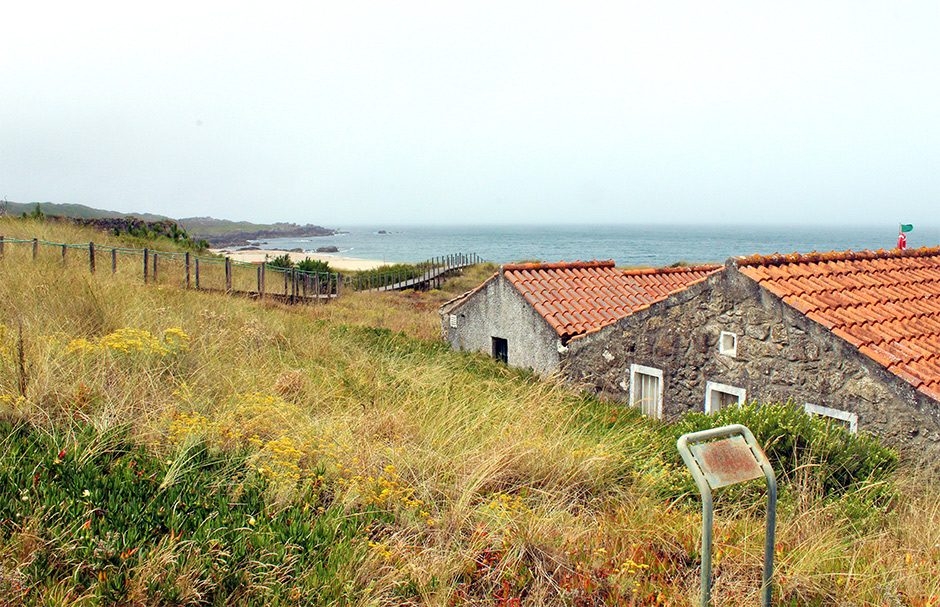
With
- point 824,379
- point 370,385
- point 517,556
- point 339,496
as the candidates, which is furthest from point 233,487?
point 824,379

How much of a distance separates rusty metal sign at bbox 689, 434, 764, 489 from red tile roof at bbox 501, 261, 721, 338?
31.2ft

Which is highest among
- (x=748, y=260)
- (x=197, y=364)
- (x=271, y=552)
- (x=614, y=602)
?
(x=748, y=260)

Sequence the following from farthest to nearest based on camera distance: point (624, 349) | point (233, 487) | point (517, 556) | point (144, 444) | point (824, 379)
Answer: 1. point (624, 349)
2. point (824, 379)
3. point (144, 444)
4. point (233, 487)
5. point (517, 556)

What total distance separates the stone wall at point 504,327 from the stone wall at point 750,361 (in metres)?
1.46

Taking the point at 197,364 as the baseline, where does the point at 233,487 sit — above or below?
below

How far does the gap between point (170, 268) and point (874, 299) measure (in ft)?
58.0

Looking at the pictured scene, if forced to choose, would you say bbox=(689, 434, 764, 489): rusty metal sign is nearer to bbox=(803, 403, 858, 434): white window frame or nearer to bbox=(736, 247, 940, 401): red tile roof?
bbox=(803, 403, 858, 434): white window frame

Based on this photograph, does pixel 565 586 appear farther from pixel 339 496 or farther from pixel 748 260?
pixel 748 260

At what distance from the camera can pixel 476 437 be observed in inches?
202

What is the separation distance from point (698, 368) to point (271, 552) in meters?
7.82

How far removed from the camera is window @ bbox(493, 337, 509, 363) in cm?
1467

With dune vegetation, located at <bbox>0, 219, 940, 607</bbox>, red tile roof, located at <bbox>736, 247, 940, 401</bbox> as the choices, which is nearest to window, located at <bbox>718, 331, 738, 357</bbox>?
red tile roof, located at <bbox>736, 247, 940, 401</bbox>

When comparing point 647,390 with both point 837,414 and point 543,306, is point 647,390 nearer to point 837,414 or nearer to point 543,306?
point 837,414

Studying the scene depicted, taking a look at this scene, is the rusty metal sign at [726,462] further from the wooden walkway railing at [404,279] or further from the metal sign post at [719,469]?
the wooden walkway railing at [404,279]
